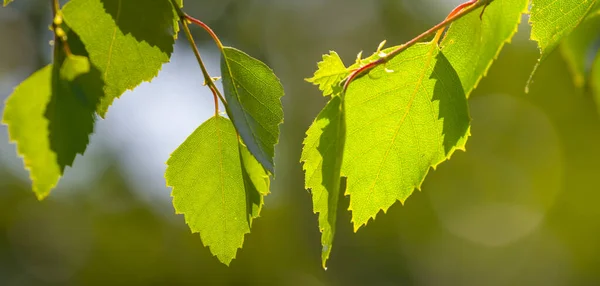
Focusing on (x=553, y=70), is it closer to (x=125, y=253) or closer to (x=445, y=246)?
(x=445, y=246)

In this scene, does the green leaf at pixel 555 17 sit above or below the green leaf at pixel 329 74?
above

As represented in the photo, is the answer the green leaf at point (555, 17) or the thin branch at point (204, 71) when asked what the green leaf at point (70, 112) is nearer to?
the thin branch at point (204, 71)

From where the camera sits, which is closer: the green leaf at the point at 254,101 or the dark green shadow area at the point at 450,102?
the green leaf at the point at 254,101

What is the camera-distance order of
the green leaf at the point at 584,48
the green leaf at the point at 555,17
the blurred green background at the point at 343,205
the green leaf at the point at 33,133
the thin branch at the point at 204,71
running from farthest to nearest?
the blurred green background at the point at 343,205
the green leaf at the point at 584,48
the green leaf at the point at 555,17
the thin branch at the point at 204,71
the green leaf at the point at 33,133

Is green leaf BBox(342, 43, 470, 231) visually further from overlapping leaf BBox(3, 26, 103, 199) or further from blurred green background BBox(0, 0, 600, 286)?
blurred green background BBox(0, 0, 600, 286)

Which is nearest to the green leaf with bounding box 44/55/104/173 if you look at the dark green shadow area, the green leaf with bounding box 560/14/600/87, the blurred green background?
the dark green shadow area

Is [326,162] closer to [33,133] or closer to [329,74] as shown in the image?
[329,74]

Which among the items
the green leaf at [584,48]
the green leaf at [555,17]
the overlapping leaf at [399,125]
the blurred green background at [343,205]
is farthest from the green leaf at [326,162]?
the blurred green background at [343,205]

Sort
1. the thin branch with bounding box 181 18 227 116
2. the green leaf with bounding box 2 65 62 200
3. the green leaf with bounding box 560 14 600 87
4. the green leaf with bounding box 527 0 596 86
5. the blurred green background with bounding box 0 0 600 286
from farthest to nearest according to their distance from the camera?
the blurred green background with bounding box 0 0 600 286 < the green leaf with bounding box 560 14 600 87 < the green leaf with bounding box 527 0 596 86 < the thin branch with bounding box 181 18 227 116 < the green leaf with bounding box 2 65 62 200
